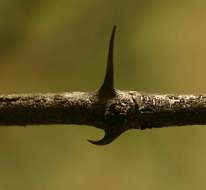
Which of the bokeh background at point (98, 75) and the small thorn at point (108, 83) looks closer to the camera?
the small thorn at point (108, 83)

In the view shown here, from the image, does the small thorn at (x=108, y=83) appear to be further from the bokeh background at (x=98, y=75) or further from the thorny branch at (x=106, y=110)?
the bokeh background at (x=98, y=75)

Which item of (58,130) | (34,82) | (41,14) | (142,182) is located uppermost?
(41,14)

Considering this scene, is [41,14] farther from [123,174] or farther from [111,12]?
[123,174]

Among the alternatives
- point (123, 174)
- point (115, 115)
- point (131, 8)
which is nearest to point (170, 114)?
point (115, 115)

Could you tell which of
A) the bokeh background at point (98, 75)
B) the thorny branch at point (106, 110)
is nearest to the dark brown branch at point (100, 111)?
the thorny branch at point (106, 110)

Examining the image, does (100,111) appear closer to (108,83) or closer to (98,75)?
(108,83)

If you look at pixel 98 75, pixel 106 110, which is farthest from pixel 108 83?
pixel 98 75

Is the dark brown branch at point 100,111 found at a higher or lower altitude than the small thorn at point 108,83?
lower
